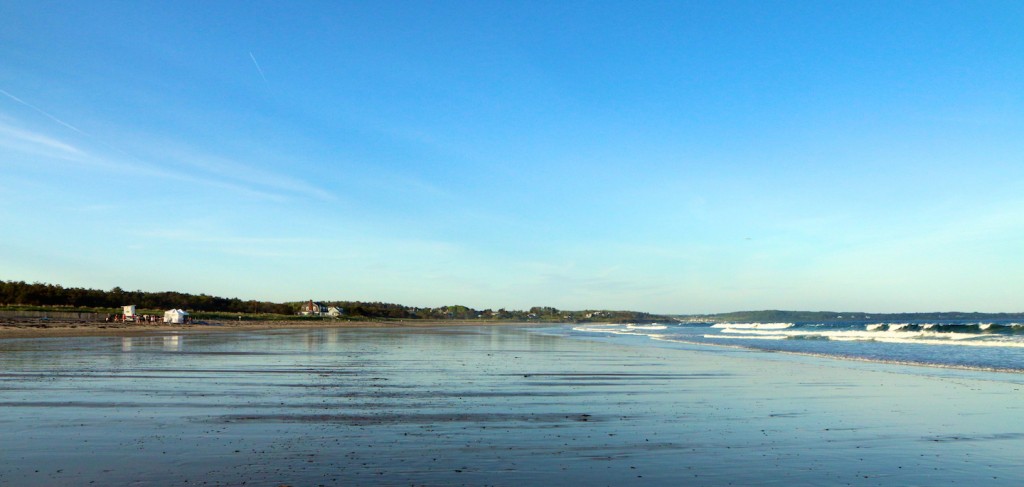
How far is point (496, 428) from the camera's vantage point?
36.0 ft

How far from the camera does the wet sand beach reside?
8000 mm

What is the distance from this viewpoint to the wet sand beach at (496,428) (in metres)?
8.00

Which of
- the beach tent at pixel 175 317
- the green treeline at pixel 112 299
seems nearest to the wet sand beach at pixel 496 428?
the beach tent at pixel 175 317

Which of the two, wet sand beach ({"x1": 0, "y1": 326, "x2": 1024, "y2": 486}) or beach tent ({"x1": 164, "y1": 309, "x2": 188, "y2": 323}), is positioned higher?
wet sand beach ({"x1": 0, "y1": 326, "x2": 1024, "y2": 486})

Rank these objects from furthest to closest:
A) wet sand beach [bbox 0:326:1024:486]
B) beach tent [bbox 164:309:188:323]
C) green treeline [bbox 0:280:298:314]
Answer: green treeline [bbox 0:280:298:314] < beach tent [bbox 164:309:188:323] < wet sand beach [bbox 0:326:1024:486]

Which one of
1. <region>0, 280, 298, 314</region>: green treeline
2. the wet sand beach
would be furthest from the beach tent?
the wet sand beach

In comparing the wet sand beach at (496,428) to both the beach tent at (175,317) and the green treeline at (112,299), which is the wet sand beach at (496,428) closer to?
the beach tent at (175,317)

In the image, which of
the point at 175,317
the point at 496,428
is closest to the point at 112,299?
the point at 175,317

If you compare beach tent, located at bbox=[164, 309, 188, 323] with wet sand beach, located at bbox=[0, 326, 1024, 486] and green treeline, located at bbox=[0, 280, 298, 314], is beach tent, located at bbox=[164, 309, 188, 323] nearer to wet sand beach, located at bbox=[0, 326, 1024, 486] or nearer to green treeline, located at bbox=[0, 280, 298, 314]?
green treeline, located at bbox=[0, 280, 298, 314]

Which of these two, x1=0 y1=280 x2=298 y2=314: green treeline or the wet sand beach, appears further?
x1=0 y1=280 x2=298 y2=314: green treeline

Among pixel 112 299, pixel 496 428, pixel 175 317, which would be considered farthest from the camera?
pixel 112 299

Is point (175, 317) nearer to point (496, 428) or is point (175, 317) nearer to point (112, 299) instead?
point (112, 299)

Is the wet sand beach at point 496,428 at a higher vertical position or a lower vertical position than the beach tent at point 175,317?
higher

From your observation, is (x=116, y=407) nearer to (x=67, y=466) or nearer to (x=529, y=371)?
(x=67, y=466)
